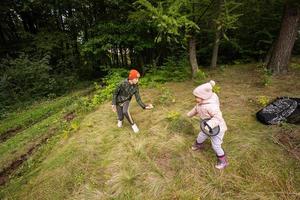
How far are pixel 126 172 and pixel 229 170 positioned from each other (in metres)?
1.66

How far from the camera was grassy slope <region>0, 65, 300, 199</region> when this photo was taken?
328 cm

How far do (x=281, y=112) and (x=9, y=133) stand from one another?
7.52 m

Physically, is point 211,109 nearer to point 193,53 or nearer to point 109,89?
point 193,53

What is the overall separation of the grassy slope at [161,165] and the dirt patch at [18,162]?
1.74 ft

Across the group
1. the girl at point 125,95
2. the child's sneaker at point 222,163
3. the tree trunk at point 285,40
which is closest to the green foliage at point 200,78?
the tree trunk at point 285,40

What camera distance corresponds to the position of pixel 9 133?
7.05 m

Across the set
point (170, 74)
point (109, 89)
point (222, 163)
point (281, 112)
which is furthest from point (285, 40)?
point (109, 89)

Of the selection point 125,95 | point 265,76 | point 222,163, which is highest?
point 125,95

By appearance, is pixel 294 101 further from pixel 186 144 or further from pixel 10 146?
pixel 10 146

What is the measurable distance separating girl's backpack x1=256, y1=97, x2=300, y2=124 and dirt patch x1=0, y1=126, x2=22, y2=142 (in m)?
6.92

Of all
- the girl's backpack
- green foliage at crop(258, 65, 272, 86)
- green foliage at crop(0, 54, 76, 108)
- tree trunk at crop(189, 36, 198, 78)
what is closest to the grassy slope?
the girl's backpack

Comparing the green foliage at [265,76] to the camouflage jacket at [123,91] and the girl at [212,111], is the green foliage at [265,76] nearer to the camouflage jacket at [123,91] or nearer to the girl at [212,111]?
the girl at [212,111]

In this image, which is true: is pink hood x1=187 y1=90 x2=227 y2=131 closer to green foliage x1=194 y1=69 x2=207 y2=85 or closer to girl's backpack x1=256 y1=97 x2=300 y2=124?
girl's backpack x1=256 y1=97 x2=300 y2=124

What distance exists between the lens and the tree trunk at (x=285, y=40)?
21.3 ft
